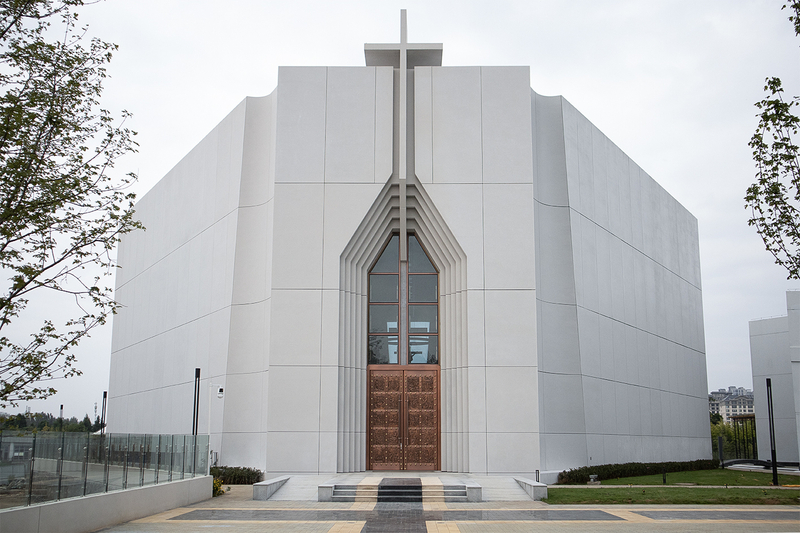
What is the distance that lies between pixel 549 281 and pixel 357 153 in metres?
8.43

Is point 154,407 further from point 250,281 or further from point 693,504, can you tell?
point 693,504

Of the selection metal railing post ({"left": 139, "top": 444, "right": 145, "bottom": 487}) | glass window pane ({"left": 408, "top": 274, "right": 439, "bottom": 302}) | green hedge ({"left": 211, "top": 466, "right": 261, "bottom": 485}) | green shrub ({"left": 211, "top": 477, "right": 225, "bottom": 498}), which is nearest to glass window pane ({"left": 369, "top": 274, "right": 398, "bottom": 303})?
glass window pane ({"left": 408, "top": 274, "right": 439, "bottom": 302})

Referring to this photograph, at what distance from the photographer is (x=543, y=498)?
18.8 meters

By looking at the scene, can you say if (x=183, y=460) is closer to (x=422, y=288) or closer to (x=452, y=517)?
(x=452, y=517)

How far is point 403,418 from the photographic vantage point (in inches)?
966

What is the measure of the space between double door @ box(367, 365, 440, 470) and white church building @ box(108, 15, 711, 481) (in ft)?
0.16

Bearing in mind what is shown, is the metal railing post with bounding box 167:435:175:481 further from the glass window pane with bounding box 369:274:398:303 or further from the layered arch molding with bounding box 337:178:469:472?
the glass window pane with bounding box 369:274:398:303

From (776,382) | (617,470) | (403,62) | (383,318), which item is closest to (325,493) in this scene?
(383,318)

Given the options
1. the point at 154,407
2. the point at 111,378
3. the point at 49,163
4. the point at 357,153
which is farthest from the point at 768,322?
the point at 49,163

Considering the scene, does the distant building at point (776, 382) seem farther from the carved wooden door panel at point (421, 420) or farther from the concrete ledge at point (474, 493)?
the concrete ledge at point (474, 493)

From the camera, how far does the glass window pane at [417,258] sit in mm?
26016

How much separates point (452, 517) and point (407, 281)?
11453mm

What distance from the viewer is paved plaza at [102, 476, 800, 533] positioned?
13.8 meters

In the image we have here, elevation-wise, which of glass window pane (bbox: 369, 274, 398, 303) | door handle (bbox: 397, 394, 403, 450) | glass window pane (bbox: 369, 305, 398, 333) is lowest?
door handle (bbox: 397, 394, 403, 450)
